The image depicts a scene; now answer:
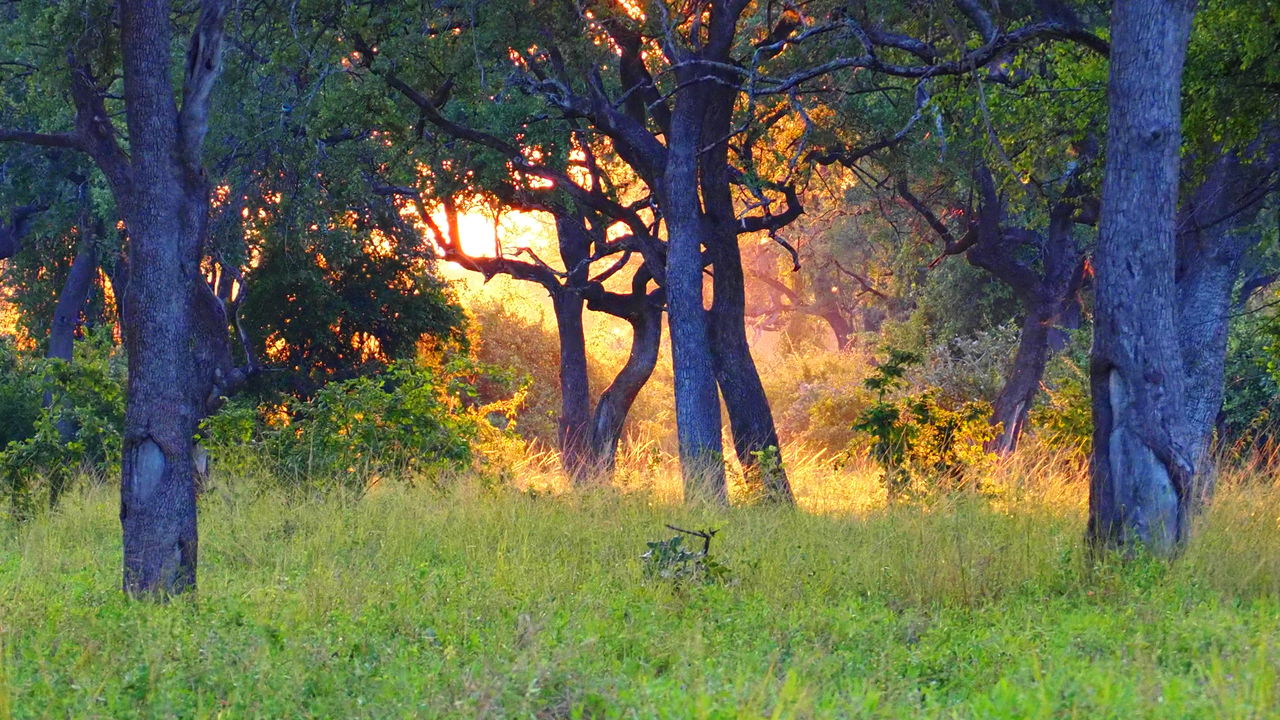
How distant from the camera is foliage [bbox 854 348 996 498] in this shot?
1190 cm

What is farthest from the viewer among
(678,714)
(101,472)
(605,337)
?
(605,337)

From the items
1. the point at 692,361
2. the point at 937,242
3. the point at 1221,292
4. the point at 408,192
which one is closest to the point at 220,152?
the point at 408,192

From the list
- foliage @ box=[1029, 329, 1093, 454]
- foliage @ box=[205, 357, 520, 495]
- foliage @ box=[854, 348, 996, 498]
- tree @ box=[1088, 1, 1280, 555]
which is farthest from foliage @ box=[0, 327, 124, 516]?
foliage @ box=[1029, 329, 1093, 454]

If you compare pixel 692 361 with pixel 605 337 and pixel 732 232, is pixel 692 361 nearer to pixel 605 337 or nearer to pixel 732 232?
pixel 732 232

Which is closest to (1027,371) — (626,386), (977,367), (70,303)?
(626,386)

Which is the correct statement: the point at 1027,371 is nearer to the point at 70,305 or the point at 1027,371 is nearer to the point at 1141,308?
the point at 1141,308

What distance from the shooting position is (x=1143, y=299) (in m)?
8.05

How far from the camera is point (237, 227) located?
602 inches

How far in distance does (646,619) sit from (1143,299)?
13.2 feet

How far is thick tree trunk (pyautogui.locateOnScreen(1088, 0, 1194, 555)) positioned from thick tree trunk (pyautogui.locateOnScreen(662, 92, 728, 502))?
5817mm

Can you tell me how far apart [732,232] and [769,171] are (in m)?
3.27

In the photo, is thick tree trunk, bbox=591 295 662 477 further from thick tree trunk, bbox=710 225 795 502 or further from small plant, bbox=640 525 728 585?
small plant, bbox=640 525 728 585

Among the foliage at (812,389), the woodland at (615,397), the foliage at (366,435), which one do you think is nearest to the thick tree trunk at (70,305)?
the woodland at (615,397)

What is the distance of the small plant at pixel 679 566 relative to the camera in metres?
7.53
